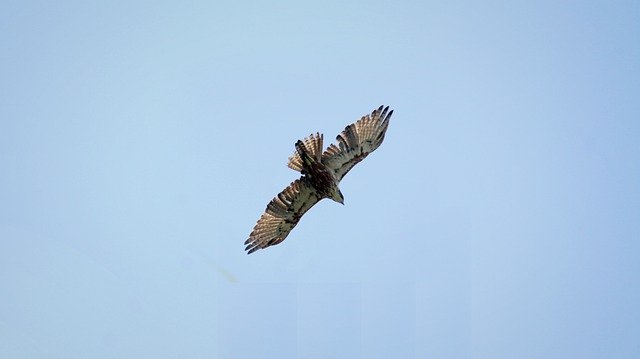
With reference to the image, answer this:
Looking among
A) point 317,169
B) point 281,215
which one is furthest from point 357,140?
point 281,215

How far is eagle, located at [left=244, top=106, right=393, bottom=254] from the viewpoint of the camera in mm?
22406

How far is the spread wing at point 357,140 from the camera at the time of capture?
22828mm

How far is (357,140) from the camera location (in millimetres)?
22906

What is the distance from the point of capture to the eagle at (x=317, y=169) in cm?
2241

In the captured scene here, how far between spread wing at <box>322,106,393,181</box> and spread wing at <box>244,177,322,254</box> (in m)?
0.96

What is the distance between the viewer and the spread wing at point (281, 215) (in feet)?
76.8

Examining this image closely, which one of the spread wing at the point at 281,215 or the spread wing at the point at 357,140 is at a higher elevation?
the spread wing at the point at 357,140

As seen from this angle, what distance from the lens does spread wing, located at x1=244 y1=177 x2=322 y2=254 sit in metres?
23.4

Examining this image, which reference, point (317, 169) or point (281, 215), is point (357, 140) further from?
point (281, 215)

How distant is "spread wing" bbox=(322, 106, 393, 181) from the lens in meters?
22.8

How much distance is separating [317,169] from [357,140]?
1.30 m

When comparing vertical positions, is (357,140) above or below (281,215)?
above

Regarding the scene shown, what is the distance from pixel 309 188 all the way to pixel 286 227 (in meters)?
1.44

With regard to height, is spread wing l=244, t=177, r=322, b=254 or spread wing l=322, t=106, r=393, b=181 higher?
spread wing l=322, t=106, r=393, b=181
